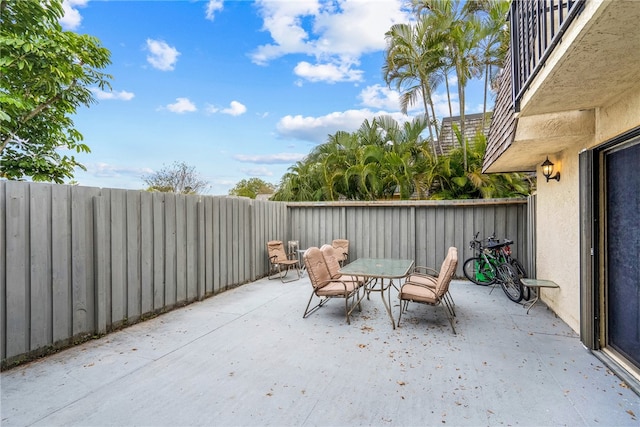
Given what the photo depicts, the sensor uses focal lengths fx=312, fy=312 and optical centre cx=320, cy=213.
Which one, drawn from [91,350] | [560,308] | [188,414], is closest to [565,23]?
[188,414]

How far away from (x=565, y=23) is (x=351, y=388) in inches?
107

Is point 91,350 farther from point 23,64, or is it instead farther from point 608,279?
point 23,64

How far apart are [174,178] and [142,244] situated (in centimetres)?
1249

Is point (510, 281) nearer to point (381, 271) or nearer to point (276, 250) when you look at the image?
point (381, 271)

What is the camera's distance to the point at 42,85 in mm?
6652

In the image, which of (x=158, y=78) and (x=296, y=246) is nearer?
(x=296, y=246)

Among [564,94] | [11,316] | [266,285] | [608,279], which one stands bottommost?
[266,285]

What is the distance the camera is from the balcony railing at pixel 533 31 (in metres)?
1.81

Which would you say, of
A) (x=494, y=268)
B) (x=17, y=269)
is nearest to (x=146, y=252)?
(x=17, y=269)

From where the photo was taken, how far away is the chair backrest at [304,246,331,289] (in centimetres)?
400

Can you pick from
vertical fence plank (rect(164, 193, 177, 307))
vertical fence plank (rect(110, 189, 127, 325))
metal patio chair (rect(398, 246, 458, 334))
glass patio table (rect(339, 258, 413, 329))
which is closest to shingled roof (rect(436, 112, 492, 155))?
glass patio table (rect(339, 258, 413, 329))

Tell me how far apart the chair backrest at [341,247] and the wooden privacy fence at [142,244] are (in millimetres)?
233

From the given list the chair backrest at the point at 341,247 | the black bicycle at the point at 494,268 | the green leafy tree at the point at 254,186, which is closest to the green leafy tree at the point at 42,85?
the chair backrest at the point at 341,247

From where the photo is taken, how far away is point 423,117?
31.0 feet
